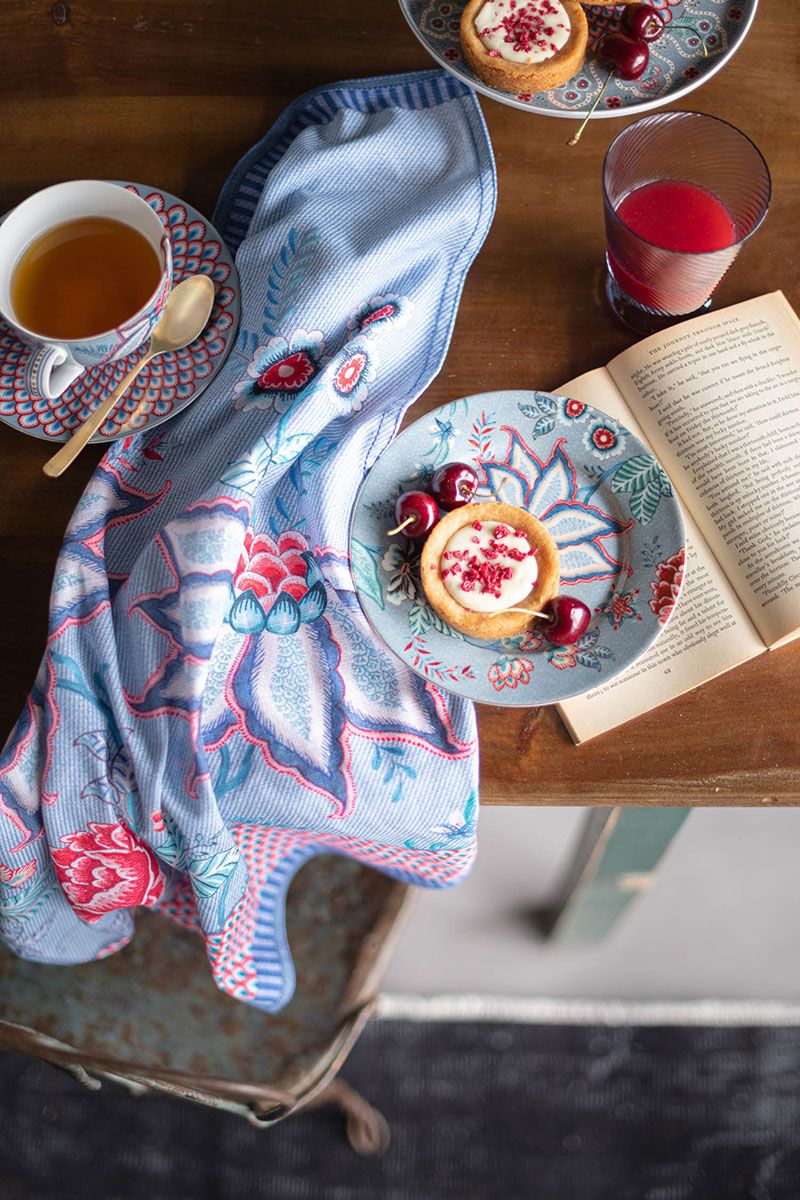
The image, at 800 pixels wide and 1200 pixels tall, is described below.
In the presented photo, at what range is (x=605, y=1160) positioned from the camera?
1.50 meters

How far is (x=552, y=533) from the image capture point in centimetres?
77

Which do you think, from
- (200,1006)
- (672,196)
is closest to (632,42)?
(672,196)

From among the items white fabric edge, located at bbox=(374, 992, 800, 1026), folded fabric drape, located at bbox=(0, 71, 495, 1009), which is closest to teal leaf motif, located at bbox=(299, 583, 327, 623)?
folded fabric drape, located at bbox=(0, 71, 495, 1009)

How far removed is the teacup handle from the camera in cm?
74

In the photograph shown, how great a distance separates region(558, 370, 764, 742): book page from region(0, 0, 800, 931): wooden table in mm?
13

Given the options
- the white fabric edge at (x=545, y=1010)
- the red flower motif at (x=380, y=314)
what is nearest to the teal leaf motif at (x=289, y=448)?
→ the red flower motif at (x=380, y=314)

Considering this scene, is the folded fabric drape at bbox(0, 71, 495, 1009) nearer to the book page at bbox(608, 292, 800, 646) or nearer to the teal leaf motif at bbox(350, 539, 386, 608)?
the teal leaf motif at bbox(350, 539, 386, 608)

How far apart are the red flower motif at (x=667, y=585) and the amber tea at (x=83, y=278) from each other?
0.41 meters

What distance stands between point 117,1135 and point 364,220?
51.1 inches

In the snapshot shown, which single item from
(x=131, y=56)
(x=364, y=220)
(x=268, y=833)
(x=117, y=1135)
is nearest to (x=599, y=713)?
(x=268, y=833)

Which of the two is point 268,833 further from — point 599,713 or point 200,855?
point 599,713

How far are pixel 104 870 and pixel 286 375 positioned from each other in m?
0.38

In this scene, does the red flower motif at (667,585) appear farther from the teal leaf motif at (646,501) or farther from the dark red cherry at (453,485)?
the dark red cherry at (453,485)

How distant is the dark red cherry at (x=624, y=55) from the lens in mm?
804
